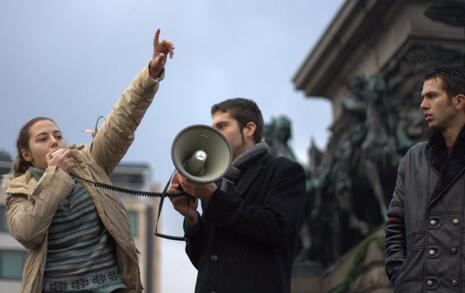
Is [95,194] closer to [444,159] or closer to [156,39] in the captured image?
[156,39]

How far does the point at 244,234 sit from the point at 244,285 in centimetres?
25

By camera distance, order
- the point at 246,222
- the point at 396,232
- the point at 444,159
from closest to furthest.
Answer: the point at 444,159 → the point at 396,232 → the point at 246,222

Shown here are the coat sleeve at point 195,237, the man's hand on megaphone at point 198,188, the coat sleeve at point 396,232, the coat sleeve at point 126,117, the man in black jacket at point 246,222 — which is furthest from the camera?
the coat sleeve at point 126,117

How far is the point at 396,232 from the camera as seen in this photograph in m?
7.06

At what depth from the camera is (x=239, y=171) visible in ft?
24.8

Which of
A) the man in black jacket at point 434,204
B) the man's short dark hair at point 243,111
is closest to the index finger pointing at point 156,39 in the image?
the man's short dark hair at point 243,111

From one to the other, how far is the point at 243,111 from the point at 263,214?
0.73 meters

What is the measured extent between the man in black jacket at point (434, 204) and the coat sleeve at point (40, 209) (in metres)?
1.64

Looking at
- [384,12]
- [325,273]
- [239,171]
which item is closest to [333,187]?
[325,273]

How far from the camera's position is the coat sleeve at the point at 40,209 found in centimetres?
712

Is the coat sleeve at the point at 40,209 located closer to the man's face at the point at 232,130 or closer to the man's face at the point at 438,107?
the man's face at the point at 232,130

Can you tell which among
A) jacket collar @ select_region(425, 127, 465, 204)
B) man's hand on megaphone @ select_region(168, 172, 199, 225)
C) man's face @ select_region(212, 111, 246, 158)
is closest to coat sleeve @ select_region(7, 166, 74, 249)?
man's hand on megaphone @ select_region(168, 172, 199, 225)

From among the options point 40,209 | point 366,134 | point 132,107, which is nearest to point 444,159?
point 132,107

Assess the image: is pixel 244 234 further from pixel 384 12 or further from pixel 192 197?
pixel 384 12
